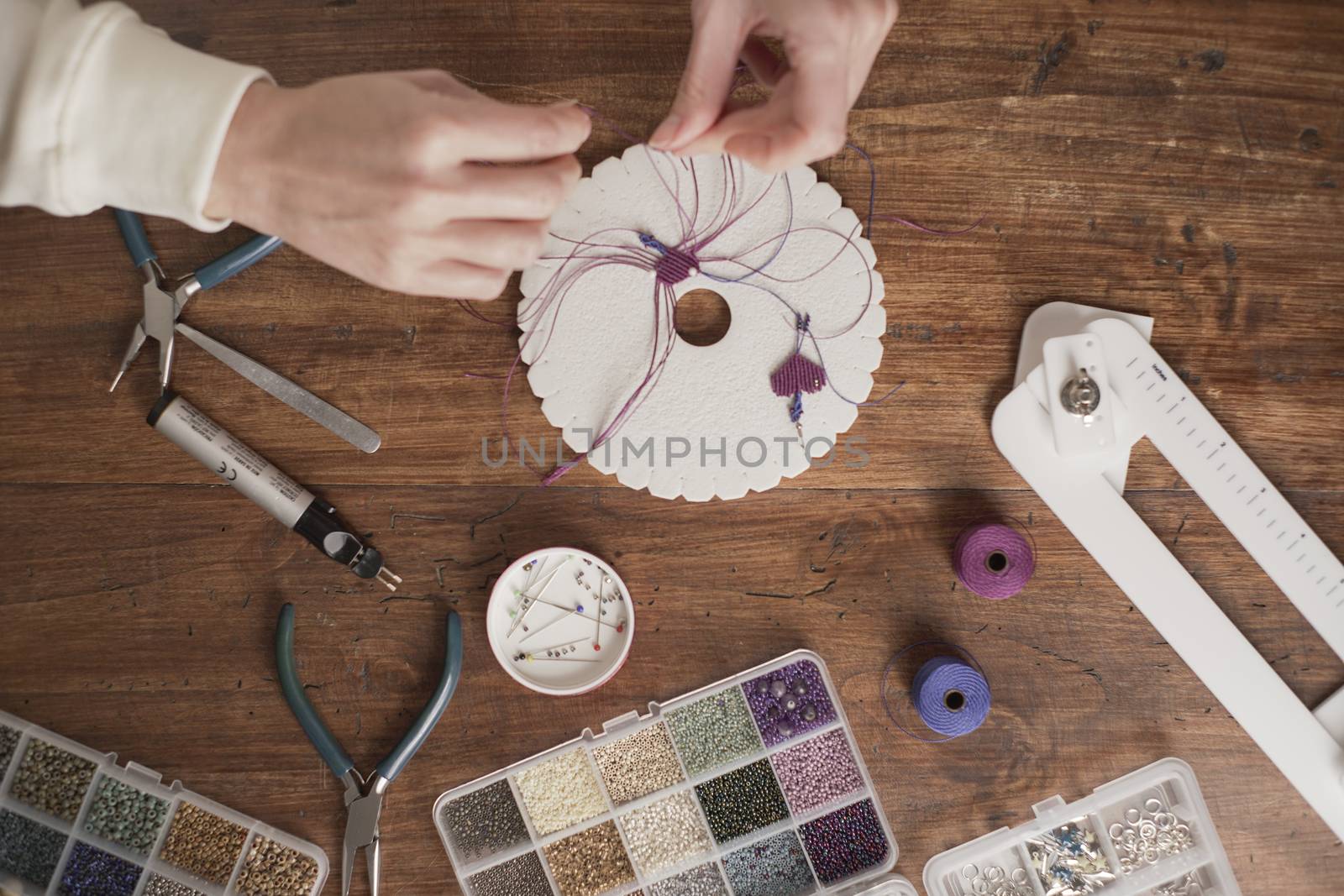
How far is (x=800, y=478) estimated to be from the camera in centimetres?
122

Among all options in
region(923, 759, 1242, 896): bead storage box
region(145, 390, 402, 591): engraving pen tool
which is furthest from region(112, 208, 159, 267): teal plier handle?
region(923, 759, 1242, 896): bead storage box

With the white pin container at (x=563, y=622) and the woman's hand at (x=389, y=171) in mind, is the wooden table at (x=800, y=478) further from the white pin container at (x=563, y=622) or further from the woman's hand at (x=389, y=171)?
the woman's hand at (x=389, y=171)

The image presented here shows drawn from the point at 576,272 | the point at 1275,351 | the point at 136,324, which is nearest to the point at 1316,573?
the point at 1275,351

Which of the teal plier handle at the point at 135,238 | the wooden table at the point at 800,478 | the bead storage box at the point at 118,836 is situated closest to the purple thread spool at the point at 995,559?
the wooden table at the point at 800,478

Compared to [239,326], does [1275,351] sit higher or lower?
higher

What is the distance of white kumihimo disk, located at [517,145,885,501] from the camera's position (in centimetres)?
120

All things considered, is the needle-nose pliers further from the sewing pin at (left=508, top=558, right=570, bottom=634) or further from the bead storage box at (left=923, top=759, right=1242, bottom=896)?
the bead storage box at (left=923, top=759, right=1242, bottom=896)

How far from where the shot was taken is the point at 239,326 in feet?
3.97

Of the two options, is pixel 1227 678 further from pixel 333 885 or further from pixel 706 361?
pixel 333 885

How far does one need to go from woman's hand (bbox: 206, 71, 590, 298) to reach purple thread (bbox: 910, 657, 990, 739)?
751 mm

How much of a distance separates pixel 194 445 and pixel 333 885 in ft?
2.01

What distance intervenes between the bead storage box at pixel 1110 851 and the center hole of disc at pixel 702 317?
0.77 m

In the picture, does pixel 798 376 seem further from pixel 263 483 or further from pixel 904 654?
pixel 263 483

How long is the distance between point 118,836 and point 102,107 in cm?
93
